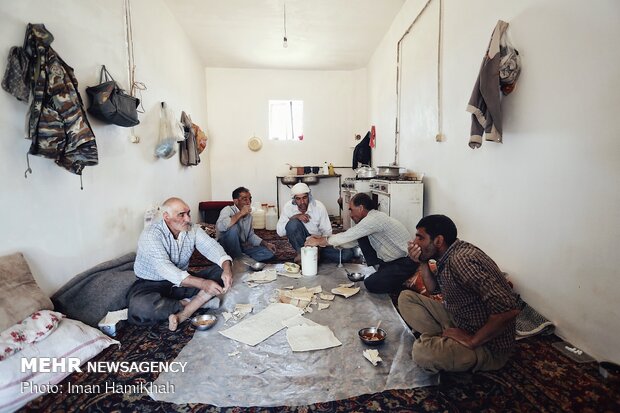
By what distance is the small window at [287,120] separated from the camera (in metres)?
7.19

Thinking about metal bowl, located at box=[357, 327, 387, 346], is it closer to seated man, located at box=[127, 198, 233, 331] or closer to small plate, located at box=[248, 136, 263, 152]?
seated man, located at box=[127, 198, 233, 331]

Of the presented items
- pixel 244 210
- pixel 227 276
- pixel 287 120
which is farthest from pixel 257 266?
pixel 287 120

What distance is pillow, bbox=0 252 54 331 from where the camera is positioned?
1.69 meters

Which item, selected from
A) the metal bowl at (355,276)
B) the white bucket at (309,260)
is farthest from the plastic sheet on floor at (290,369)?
the white bucket at (309,260)

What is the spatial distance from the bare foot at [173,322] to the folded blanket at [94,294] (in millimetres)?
443

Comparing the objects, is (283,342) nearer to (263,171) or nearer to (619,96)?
(619,96)

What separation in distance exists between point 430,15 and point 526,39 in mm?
1888

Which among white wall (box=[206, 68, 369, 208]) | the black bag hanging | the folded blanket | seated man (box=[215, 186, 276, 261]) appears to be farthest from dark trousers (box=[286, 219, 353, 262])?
white wall (box=[206, 68, 369, 208])

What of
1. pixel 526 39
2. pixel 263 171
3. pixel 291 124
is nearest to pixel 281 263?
pixel 526 39

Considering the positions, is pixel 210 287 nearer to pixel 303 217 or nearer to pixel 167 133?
pixel 303 217

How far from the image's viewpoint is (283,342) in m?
1.99

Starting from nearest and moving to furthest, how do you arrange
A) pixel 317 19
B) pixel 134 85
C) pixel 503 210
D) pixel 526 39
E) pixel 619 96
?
pixel 619 96, pixel 526 39, pixel 503 210, pixel 134 85, pixel 317 19

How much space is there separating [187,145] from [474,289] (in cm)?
444

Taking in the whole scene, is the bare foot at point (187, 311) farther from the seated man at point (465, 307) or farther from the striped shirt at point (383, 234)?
the seated man at point (465, 307)
